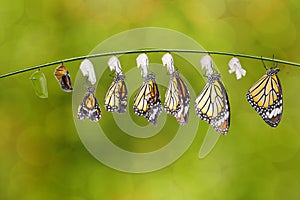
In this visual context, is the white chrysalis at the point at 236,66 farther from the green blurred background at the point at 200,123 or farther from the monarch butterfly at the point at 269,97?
the green blurred background at the point at 200,123

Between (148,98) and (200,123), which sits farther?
(200,123)

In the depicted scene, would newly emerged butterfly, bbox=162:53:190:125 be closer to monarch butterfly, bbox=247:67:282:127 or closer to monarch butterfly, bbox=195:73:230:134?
monarch butterfly, bbox=195:73:230:134

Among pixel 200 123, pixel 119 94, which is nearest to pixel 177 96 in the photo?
pixel 119 94

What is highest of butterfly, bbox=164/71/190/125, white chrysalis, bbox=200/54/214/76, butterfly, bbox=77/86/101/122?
butterfly, bbox=77/86/101/122

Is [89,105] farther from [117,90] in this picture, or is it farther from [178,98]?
[178,98]

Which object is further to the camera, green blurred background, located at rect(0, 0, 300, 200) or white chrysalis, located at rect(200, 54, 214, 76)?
green blurred background, located at rect(0, 0, 300, 200)

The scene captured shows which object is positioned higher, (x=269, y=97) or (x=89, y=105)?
(x=89, y=105)

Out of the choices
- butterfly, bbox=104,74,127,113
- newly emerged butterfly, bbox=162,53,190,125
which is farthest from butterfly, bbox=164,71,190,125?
butterfly, bbox=104,74,127,113
